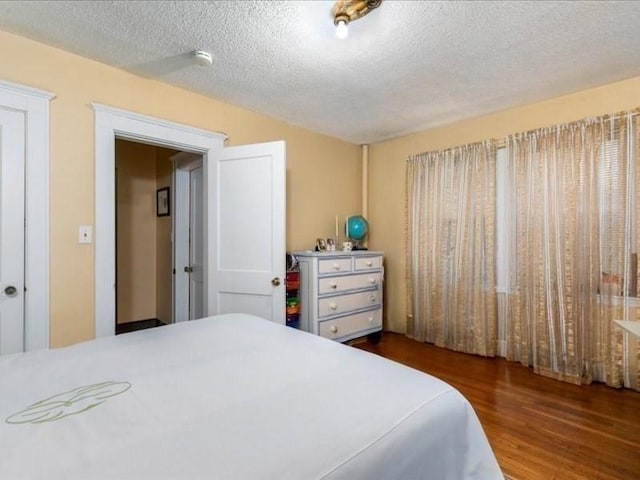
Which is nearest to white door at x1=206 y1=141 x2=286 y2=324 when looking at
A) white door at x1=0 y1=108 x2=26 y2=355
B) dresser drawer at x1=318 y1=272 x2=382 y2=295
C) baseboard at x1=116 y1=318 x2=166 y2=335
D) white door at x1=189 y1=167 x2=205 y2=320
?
dresser drawer at x1=318 y1=272 x2=382 y2=295

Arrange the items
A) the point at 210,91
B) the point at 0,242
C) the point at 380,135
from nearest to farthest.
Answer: the point at 0,242 → the point at 210,91 → the point at 380,135

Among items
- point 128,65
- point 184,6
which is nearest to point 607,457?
point 184,6

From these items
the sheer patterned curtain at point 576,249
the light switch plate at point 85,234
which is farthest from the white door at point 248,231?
the sheer patterned curtain at point 576,249

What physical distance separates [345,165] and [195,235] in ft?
6.50

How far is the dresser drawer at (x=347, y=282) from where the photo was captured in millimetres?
3115

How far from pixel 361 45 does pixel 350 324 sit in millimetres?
2451

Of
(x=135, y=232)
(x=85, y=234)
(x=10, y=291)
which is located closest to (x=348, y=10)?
(x=85, y=234)

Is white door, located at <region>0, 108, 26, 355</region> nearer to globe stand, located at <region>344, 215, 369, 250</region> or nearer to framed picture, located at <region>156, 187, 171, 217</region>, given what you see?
framed picture, located at <region>156, 187, 171, 217</region>

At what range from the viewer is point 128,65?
235 centimetres

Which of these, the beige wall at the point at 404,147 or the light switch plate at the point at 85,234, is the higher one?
the beige wall at the point at 404,147

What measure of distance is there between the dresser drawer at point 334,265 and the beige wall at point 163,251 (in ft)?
6.48

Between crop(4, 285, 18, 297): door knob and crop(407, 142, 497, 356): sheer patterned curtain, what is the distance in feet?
11.1

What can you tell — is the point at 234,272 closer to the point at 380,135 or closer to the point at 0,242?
the point at 0,242

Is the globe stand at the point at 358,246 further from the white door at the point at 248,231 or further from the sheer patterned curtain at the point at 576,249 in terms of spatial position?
the sheer patterned curtain at the point at 576,249
